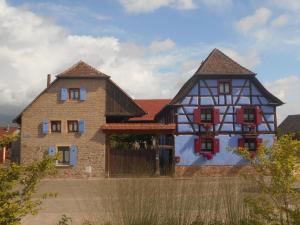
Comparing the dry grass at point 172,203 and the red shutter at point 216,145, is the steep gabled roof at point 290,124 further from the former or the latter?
the dry grass at point 172,203

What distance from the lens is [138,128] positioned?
25.7 metres

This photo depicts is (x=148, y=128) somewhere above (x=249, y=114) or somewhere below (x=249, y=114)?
below

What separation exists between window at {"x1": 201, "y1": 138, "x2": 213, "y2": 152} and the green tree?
1969cm

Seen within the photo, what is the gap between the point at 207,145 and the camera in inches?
1068

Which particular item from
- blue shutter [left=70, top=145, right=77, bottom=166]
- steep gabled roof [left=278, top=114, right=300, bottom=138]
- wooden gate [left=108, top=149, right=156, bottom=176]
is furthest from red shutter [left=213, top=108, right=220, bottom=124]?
steep gabled roof [left=278, top=114, right=300, bottom=138]

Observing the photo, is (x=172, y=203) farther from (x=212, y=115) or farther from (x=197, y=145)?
(x=212, y=115)

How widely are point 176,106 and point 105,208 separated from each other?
1904 centimetres

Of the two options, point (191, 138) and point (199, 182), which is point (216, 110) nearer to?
point (191, 138)

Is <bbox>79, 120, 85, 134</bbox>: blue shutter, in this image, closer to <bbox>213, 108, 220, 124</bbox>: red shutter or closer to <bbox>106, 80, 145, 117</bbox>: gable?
<bbox>106, 80, 145, 117</bbox>: gable

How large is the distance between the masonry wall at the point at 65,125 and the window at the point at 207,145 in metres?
6.08

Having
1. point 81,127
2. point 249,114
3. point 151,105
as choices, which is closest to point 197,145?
point 249,114

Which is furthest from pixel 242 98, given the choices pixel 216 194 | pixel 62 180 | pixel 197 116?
pixel 216 194

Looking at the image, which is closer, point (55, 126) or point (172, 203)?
point (172, 203)

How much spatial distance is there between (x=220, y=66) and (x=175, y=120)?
4470 millimetres
